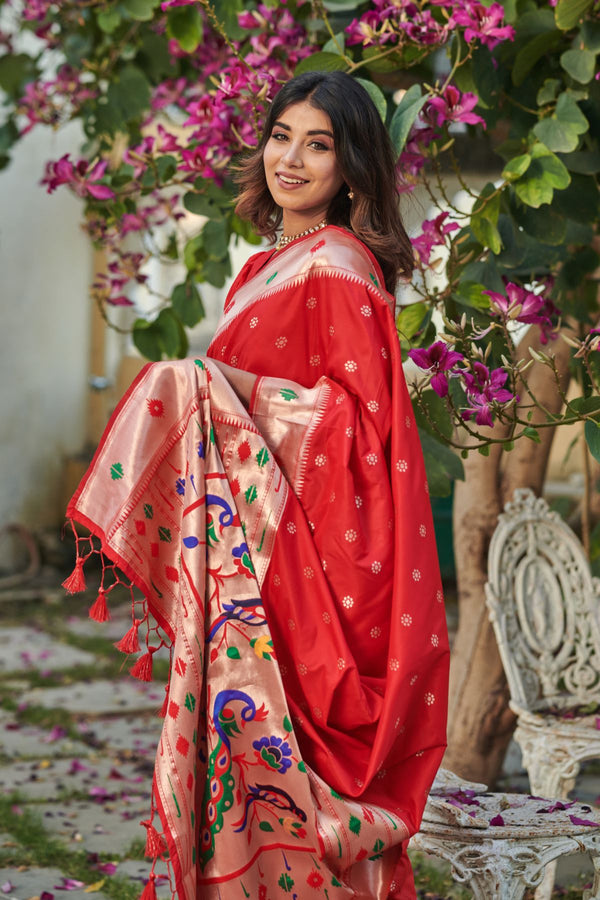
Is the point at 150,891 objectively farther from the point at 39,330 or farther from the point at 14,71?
the point at 39,330

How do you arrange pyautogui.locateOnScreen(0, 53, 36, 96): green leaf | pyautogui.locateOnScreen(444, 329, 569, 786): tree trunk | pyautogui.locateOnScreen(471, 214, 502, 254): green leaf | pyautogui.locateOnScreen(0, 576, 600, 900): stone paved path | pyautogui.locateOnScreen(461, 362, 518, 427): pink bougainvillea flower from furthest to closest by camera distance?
pyautogui.locateOnScreen(0, 53, 36, 96): green leaf, pyautogui.locateOnScreen(444, 329, 569, 786): tree trunk, pyautogui.locateOnScreen(0, 576, 600, 900): stone paved path, pyautogui.locateOnScreen(471, 214, 502, 254): green leaf, pyautogui.locateOnScreen(461, 362, 518, 427): pink bougainvillea flower

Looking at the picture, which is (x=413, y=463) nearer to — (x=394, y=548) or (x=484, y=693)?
(x=394, y=548)

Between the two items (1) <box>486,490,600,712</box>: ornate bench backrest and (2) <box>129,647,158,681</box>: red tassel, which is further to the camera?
(1) <box>486,490,600,712</box>: ornate bench backrest

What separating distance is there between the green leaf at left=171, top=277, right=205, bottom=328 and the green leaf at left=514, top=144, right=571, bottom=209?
980 mm

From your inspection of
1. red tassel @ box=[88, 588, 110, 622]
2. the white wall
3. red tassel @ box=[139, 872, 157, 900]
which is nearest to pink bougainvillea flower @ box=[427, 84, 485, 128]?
red tassel @ box=[88, 588, 110, 622]

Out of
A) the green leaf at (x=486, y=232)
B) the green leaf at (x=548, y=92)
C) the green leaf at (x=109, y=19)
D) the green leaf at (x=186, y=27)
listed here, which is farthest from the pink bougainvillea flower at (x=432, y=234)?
the green leaf at (x=109, y=19)

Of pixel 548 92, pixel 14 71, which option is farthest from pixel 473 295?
pixel 14 71

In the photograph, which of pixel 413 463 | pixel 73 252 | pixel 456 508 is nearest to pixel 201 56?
pixel 456 508

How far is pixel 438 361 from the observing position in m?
2.21

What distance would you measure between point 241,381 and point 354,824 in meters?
0.74

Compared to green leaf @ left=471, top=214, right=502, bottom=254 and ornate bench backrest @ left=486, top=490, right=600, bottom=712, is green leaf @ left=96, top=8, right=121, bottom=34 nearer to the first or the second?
green leaf @ left=471, top=214, right=502, bottom=254

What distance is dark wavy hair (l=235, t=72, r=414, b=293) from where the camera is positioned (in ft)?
6.61

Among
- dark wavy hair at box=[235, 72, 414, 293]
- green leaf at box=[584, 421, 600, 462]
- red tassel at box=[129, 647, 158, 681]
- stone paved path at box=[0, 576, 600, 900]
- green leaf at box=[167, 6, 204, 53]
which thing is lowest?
stone paved path at box=[0, 576, 600, 900]

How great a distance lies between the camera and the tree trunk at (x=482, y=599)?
3.30 meters
